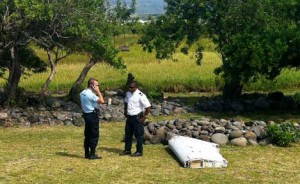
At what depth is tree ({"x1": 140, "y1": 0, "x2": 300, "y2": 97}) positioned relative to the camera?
2195 centimetres

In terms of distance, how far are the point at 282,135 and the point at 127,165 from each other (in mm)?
5441

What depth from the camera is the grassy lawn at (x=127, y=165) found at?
11.7 metres

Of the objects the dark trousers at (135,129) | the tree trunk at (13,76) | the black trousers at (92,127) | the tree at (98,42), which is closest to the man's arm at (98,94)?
the black trousers at (92,127)

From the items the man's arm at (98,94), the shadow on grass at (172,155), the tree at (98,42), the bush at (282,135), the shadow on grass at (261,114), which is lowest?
the shadow on grass at (261,114)

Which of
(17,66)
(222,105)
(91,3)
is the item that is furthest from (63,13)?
(222,105)

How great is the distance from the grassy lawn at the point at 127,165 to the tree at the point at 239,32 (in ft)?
23.5

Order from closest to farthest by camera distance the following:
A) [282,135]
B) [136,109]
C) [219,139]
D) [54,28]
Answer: [136,109] < [282,135] < [219,139] < [54,28]

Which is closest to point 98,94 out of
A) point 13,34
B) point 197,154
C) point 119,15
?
point 197,154

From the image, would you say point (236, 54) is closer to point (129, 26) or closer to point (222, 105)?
point (222, 105)

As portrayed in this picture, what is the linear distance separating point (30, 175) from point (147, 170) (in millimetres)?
2833

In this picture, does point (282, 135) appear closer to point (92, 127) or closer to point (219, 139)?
point (219, 139)

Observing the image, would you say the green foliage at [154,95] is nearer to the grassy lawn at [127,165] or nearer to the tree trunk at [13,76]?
the tree trunk at [13,76]

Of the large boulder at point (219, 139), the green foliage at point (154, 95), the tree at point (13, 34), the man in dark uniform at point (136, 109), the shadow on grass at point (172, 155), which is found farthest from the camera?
→ the green foliage at point (154, 95)

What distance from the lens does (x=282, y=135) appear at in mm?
15594
